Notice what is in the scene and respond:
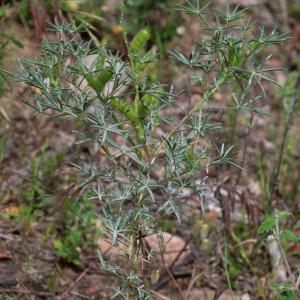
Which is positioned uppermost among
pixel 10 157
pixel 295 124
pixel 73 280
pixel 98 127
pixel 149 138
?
pixel 98 127

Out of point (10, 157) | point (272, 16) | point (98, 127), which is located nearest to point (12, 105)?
point (10, 157)

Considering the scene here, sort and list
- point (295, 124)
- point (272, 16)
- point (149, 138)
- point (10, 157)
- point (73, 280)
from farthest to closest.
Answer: point (272, 16) → point (295, 124) → point (10, 157) → point (73, 280) → point (149, 138)

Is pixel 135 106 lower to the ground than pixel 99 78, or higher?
lower

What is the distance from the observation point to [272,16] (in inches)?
208

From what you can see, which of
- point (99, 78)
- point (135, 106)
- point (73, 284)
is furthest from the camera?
point (73, 284)

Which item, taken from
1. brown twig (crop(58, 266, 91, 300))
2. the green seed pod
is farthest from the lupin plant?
brown twig (crop(58, 266, 91, 300))

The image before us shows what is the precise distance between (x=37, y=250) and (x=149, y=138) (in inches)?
41.3

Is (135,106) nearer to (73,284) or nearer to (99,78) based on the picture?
(99,78)

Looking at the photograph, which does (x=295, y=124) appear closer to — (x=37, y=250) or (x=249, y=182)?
(x=249, y=182)

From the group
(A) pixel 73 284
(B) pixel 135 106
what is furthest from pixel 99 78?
(A) pixel 73 284

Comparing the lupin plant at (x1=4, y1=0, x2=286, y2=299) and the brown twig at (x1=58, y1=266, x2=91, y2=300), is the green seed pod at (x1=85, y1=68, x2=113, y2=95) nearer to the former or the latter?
the lupin plant at (x1=4, y1=0, x2=286, y2=299)

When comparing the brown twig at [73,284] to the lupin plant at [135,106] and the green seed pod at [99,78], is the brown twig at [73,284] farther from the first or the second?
the green seed pod at [99,78]

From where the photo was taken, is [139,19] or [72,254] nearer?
[72,254]

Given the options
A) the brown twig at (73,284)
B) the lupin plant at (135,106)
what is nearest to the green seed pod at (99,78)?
the lupin plant at (135,106)
